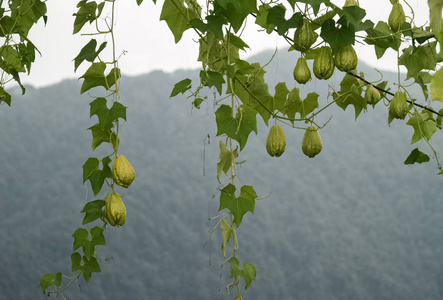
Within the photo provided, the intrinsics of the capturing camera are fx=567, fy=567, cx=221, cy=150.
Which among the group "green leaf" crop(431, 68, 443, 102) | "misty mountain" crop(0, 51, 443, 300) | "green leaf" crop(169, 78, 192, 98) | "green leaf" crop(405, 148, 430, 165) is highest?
"misty mountain" crop(0, 51, 443, 300)

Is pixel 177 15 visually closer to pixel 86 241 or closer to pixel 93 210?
pixel 93 210

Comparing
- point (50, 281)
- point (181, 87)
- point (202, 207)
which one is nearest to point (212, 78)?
point (181, 87)

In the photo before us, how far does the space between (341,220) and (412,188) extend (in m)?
0.48

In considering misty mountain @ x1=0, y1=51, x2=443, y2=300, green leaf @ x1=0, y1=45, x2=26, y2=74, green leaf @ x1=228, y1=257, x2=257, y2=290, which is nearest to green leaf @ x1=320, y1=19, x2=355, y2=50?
green leaf @ x1=228, y1=257, x2=257, y2=290

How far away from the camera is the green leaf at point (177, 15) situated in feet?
A: 2.19

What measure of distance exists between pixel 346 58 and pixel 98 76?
29cm

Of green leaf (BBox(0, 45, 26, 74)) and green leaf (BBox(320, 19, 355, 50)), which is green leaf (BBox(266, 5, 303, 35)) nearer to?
green leaf (BBox(320, 19, 355, 50))

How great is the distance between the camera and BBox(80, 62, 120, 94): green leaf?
66cm

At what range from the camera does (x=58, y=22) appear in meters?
3.03

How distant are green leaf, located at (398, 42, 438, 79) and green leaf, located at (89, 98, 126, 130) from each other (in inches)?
16.0

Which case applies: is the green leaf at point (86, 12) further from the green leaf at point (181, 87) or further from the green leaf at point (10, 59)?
the green leaf at point (10, 59)

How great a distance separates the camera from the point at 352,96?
80 cm

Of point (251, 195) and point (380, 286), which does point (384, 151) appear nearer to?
point (380, 286)

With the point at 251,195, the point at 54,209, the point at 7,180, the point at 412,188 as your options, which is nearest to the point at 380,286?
the point at 412,188
